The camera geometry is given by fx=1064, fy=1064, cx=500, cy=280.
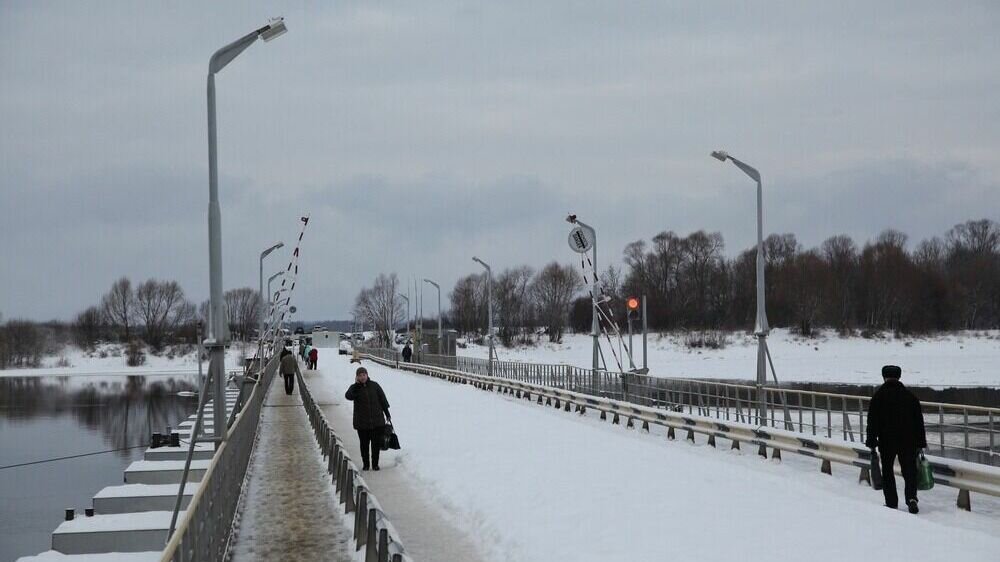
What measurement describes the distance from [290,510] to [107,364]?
146199 millimetres

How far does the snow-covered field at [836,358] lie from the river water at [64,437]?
106 ft

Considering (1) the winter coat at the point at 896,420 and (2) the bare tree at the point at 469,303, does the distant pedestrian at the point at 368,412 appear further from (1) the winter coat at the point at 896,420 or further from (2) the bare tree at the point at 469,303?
(2) the bare tree at the point at 469,303

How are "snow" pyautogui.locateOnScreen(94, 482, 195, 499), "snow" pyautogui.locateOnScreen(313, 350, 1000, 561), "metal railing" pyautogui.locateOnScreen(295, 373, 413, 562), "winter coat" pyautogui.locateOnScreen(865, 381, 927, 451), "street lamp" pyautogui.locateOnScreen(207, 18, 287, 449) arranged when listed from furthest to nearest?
"snow" pyautogui.locateOnScreen(94, 482, 195, 499), "street lamp" pyautogui.locateOnScreen(207, 18, 287, 449), "winter coat" pyautogui.locateOnScreen(865, 381, 927, 451), "snow" pyautogui.locateOnScreen(313, 350, 1000, 561), "metal railing" pyautogui.locateOnScreen(295, 373, 413, 562)

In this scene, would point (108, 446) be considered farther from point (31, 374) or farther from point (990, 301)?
point (990, 301)

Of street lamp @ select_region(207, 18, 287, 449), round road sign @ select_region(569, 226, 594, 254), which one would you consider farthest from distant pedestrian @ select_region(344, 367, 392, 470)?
round road sign @ select_region(569, 226, 594, 254)

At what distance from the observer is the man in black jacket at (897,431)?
41.6 ft

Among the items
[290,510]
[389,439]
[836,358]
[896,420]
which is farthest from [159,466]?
[836,358]

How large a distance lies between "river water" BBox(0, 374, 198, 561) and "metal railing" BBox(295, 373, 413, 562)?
1344 cm

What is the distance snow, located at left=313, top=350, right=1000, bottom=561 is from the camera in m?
10.5

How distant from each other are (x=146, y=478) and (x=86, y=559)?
9.35 meters

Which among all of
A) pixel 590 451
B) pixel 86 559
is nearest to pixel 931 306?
pixel 590 451

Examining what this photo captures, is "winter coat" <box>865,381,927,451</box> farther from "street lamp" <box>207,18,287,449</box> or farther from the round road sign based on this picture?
the round road sign

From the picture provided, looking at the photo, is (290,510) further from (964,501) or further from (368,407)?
(964,501)

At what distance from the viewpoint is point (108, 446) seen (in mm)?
53031
